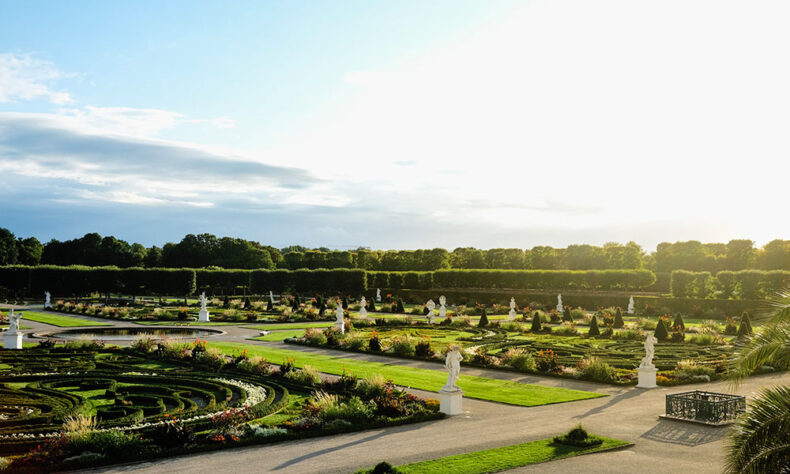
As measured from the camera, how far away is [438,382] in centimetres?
2158

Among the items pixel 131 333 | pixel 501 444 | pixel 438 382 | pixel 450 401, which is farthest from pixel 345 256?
pixel 501 444

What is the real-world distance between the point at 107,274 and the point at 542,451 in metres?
53.6

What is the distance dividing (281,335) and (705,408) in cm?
2402

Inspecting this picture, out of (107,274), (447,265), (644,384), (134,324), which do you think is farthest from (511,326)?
(447,265)

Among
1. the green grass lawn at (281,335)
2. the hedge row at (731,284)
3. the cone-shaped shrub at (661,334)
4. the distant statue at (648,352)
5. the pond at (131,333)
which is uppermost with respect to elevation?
the hedge row at (731,284)

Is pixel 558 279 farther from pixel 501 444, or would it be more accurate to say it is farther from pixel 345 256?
pixel 501 444

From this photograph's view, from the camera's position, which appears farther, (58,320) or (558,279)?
→ (558,279)

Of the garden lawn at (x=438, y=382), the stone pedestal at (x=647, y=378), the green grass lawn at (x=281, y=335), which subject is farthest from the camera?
the green grass lawn at (x=281, y=335)

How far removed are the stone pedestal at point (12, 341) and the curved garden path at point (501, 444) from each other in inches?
752

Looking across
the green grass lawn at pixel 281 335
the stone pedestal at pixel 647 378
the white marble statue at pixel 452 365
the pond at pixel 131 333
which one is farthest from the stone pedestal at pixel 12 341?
A: the stone pedestal at pixel 647 378

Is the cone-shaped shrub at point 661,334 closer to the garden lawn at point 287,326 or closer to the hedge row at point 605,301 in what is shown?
the hedge row at point 605,301

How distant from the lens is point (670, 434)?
15188 mm

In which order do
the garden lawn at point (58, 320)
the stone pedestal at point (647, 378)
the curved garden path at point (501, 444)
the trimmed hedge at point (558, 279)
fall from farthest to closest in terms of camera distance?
1. the trimmed hedge at point (558, 279)
2. the garden lawn at point (58, 320)
3. the stone pedestal at point (647, 378)
4. the curved garden path at point (501, 444)

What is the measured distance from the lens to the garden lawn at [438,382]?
1943 centimetres
